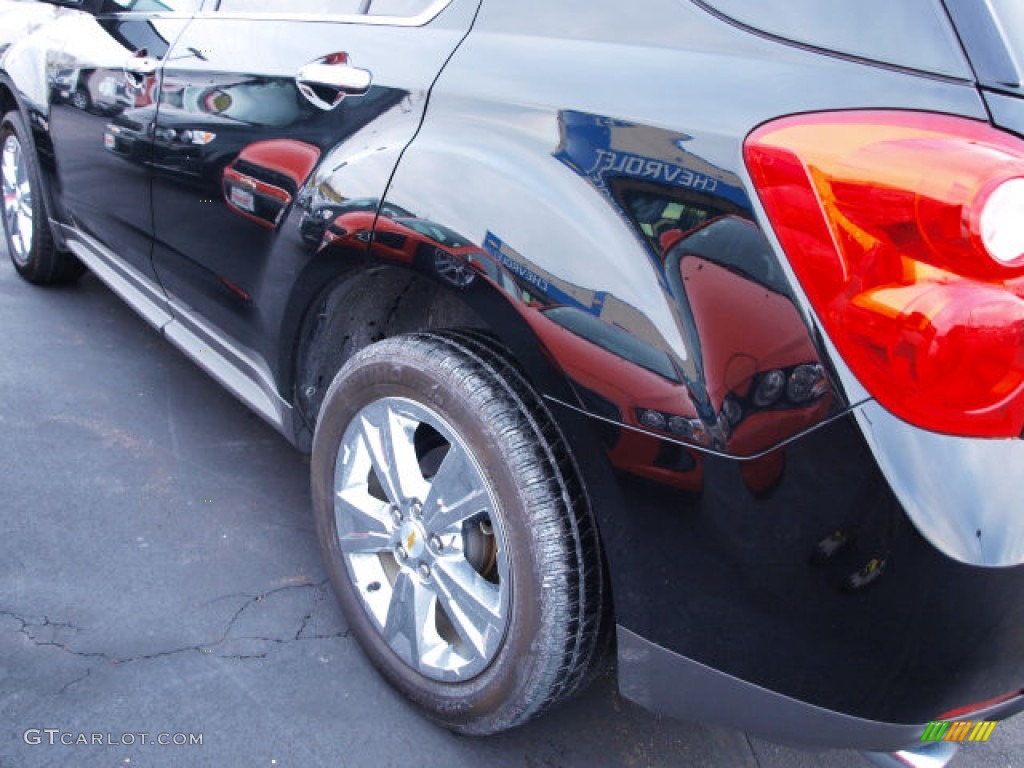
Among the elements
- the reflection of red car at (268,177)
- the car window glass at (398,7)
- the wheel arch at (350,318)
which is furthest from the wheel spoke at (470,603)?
the car window glass at (398,7)

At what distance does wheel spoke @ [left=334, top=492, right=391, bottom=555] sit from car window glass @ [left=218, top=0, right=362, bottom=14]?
113 cm

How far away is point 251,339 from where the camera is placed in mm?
2291

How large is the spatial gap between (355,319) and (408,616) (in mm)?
727

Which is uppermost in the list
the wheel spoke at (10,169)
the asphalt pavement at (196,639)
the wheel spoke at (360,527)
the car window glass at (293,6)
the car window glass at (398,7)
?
the car window glass at (398,7)

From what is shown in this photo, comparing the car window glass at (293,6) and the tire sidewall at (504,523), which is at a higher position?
the car window glass at (293,6)

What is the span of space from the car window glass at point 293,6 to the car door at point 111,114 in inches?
9.5

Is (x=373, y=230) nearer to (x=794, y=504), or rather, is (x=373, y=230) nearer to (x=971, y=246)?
(x=794, y=504)

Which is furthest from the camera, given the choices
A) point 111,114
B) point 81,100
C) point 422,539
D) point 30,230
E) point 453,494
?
point 30,230

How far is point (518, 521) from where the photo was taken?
4.87ft

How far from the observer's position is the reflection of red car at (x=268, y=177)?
1.94 m

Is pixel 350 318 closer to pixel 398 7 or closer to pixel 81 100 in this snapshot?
pixel 398 7

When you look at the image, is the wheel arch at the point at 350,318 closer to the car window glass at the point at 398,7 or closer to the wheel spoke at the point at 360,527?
the wheel spoke at the point at 360,527

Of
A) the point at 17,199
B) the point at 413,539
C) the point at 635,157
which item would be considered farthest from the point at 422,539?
the point at 17,199

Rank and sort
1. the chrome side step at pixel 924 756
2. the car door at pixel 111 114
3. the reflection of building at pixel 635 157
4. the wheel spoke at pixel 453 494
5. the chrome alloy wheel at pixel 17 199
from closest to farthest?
the reflection of building at pixel 635 157 < the chrome side step at pixel 924 756 < the wheel spoke at pixel 453 494 < the car door at pixel 111 114 < the chrome alloy wheel at pixel 17 199
